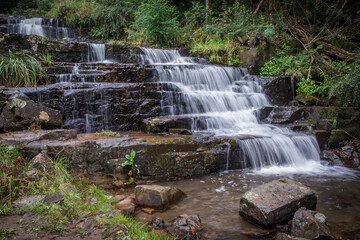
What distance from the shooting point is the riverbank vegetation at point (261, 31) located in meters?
9.39

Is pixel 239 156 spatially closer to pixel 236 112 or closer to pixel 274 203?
pixel 274 203

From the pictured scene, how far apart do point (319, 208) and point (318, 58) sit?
315 inches

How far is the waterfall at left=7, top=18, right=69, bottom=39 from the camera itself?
37.1 feet

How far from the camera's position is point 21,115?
4824 mm

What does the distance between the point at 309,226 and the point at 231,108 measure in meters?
5.35

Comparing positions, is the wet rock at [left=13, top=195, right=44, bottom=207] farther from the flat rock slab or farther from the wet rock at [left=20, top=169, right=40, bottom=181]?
the flat rock slab

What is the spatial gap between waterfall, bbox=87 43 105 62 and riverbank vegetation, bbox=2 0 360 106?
357cm

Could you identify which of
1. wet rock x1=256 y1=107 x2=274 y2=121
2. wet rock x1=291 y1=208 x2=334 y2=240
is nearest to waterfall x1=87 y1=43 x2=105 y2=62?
wet rock x1=256 y1=107 x2=274 y2=121

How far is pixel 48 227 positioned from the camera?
2.33 metres

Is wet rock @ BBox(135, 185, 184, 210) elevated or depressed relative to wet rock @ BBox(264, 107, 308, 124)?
A: depressed

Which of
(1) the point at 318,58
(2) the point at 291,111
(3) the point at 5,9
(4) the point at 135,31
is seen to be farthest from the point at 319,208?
(3) the point at 5,9

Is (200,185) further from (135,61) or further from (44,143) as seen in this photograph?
(135,61)

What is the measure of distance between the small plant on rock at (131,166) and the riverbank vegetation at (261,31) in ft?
21.9

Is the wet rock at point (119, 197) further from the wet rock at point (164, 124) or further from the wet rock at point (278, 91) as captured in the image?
the wet rock at point (278, 91)
